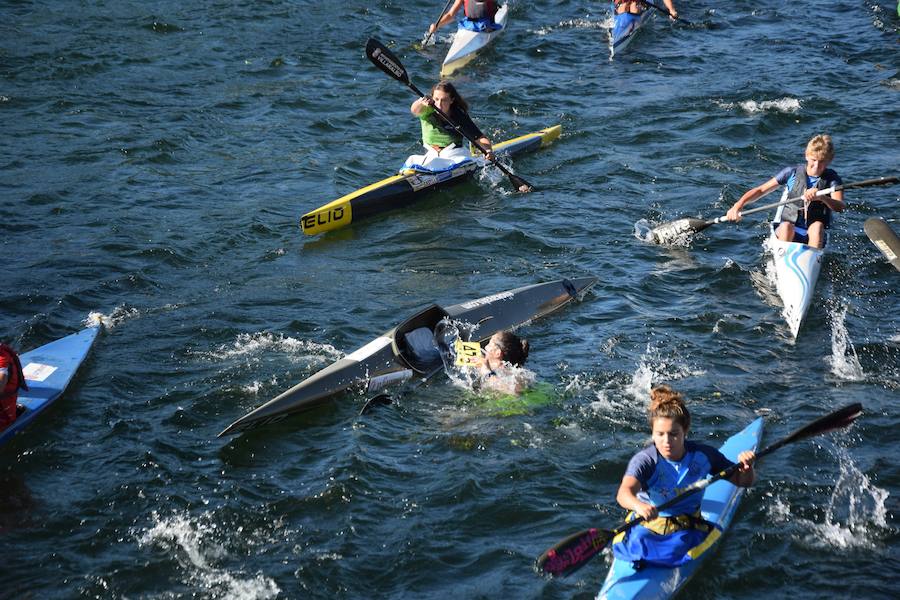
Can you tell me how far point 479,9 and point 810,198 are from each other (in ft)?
33.5

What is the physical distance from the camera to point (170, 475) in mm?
7426

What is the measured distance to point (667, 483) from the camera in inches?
230

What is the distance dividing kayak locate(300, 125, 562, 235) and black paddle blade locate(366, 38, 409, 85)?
4.10ft

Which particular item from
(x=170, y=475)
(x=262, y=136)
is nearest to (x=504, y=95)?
(x=262, y=136)

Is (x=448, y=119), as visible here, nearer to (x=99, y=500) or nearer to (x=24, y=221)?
(x=24, y=221)

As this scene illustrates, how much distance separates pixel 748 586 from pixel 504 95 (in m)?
11.7

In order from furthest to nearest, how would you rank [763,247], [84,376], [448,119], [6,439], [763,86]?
[763,86]
[448,119]
[763,247]
[84,376]
[6,439]

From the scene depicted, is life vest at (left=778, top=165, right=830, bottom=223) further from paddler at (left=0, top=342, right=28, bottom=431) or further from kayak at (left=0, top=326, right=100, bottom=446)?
paddler at (left=0, top=342, right=28, bottom=431)

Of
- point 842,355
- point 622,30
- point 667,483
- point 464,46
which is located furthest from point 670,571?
point 622,30

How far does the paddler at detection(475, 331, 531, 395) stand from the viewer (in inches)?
321

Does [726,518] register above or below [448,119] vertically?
below

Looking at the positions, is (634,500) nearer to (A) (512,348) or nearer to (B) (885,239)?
(A) (512,348)

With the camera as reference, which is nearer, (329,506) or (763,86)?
(329,506)

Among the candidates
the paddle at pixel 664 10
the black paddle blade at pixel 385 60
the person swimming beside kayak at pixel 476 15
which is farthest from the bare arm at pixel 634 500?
the paddle at pixel 664 10
